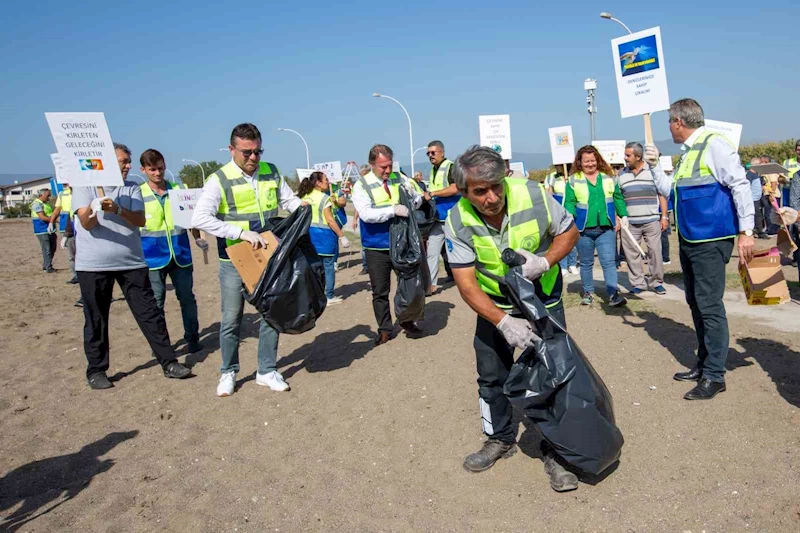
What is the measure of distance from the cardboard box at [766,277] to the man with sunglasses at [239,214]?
3.60 meters

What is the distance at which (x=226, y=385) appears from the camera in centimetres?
512

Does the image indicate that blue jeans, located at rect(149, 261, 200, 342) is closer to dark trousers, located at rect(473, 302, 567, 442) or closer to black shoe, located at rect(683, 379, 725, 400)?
dark trousers, located at rect(473, 302, 567, 442)

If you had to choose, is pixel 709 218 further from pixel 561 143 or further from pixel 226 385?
pixel 561 143

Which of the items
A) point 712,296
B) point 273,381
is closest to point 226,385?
point 273,381

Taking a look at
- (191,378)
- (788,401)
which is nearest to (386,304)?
(191,378)

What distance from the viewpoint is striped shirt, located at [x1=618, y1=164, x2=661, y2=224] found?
304 inches

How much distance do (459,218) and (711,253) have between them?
2048mm

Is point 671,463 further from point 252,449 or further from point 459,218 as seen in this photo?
point 252,449

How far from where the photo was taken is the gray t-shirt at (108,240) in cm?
523

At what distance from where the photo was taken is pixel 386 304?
20.9ft

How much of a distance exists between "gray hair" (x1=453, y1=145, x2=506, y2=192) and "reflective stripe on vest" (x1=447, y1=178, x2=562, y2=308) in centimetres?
17

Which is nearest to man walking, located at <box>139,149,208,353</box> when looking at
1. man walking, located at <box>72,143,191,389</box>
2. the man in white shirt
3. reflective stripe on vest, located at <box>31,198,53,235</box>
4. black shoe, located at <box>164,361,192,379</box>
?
man walking, located at <box>72,143,191,389</box>

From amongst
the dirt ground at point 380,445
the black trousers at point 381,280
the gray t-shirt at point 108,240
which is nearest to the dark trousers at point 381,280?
the black trousers at point 381,280

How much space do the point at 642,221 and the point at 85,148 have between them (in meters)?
6.40
